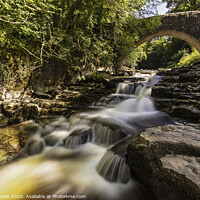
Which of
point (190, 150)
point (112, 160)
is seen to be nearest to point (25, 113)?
point (112, 160)

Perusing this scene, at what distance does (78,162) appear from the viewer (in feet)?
9.27

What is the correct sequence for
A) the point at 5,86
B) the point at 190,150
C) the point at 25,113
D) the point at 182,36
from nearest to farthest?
the point at 190,150 < the point at 25,113 < the point at 5,86 < the point at 182,36

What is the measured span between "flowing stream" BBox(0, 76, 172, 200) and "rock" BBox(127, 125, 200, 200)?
36cm

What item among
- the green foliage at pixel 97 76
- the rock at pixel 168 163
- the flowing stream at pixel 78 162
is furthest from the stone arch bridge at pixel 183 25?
the rock at pixel 168 163

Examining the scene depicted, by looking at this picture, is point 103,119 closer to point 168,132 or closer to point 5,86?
point 168,132

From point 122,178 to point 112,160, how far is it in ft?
1.14

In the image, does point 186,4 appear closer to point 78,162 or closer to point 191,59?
point 191,59

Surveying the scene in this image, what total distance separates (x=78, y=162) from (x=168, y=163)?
2042mm

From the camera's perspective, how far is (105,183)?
7.13 feet

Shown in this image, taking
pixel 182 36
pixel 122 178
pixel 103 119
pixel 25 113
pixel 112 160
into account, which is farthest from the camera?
pixel 182 36

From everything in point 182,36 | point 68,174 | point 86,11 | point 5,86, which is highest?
point 182,36

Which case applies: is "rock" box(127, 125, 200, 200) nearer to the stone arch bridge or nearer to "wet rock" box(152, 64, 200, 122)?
"wet rock" box(152, 64, 200, 122)

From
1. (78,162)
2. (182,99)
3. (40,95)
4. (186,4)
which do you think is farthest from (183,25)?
(186,4)

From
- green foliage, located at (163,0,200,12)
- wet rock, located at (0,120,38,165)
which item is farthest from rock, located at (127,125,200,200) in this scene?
green foliage, located at (163,0,200,12)
